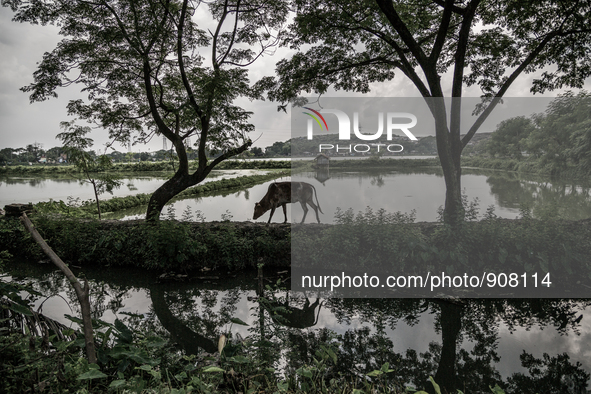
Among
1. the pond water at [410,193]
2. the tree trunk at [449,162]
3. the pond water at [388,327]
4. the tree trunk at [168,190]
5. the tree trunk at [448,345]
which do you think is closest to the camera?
the tree trunk at [448,345]

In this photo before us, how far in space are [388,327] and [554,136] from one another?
21.6ft

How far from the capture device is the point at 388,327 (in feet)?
12.0

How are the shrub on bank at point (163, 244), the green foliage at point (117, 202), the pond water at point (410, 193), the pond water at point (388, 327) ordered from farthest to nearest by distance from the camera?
the green foliage at point (117, 202), the pond water at point (410, 193), the shrub on bank at point (163, 244), the pond water at point (388, 327)

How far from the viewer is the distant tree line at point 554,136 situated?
682 centimetres

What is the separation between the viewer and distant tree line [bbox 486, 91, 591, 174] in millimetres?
6820

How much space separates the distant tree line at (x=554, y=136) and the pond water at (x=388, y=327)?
3.63 metres

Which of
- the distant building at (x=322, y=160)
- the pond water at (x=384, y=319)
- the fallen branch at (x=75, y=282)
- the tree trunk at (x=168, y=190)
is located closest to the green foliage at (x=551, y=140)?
the pond water at (x=384, y=319)

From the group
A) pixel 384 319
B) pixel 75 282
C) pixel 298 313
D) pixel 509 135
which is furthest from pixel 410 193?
pixel 75 282

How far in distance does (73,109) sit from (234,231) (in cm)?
486

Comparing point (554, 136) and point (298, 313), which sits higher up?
point (554, 136)

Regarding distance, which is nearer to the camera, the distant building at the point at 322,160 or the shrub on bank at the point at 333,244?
the shrub on bank at the point at 333,244

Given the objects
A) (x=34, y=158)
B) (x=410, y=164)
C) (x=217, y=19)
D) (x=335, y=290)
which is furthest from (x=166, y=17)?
(x=34, y=158)

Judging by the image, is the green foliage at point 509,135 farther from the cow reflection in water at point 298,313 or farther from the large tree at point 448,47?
the cow reflection in water at point 298,313

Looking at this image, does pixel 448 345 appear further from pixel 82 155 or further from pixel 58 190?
pixel 58 190
